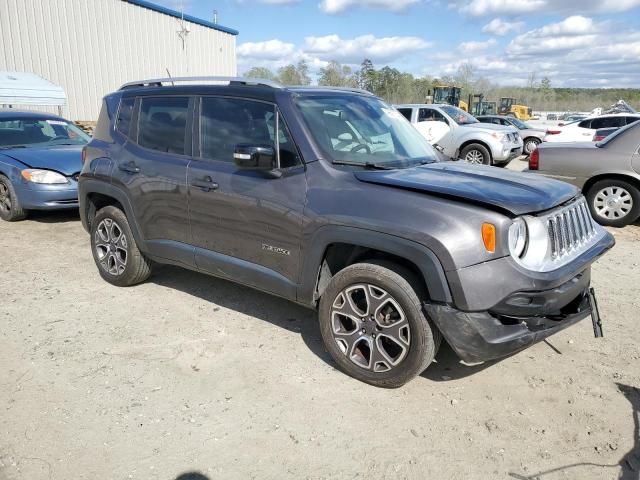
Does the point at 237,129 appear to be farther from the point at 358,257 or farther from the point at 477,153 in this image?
the point at 477,153

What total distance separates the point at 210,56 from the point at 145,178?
2226 centimetres

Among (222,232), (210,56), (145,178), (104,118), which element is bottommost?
(222,232)

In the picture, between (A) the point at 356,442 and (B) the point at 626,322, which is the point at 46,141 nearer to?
(A) the point at 356,442

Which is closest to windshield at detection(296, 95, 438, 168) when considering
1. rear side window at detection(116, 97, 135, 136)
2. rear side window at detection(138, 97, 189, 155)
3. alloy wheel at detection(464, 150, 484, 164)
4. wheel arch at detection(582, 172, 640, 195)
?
rear side window at detection(138, 97, 189, 155)

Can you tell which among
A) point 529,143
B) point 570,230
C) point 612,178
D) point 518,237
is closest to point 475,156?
point 612,178

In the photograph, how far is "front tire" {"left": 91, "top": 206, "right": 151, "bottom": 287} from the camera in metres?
4.81

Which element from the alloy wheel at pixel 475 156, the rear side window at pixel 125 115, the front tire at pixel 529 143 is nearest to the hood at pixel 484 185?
the rear side window at pixel 125 115

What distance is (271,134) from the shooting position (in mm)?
3715

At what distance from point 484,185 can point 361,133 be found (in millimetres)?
1077

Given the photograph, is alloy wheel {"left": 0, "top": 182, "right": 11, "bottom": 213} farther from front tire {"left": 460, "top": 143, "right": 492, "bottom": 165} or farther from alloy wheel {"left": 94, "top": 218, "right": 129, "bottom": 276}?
front tire {"left": 460, "top": 143, "right": 492, "bottom": 165}

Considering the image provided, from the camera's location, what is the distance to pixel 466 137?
44.9 feet

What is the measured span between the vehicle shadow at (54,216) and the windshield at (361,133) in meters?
5.67

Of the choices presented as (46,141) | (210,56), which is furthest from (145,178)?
(210,56)

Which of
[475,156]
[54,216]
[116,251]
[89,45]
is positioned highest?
[89,45]
